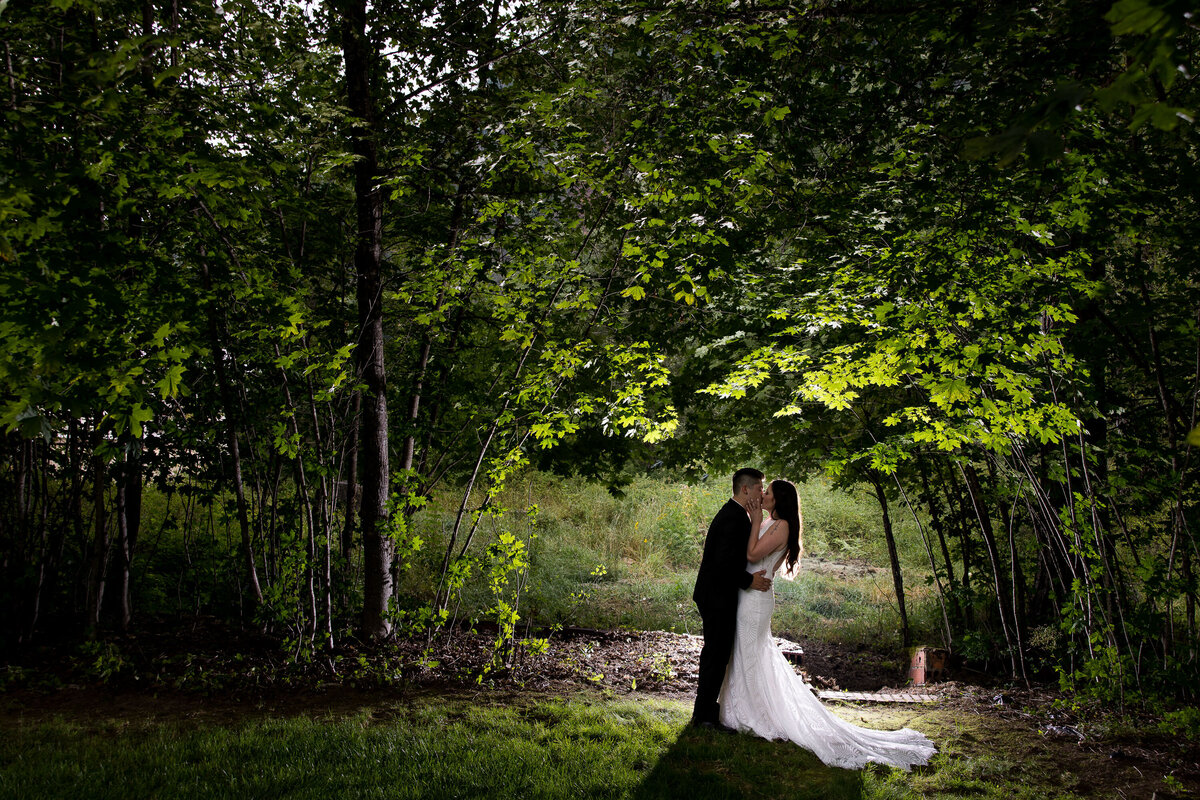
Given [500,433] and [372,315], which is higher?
[372,315]

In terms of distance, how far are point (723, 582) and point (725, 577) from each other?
0.04 metres

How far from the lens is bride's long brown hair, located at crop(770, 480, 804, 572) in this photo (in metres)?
5.02

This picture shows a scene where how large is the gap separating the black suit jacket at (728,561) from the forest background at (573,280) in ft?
3.15

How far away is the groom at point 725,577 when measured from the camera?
4.86 m

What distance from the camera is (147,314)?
3.84 metres

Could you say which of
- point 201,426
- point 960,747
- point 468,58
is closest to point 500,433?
point 201,426

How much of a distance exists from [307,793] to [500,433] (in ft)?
10.1

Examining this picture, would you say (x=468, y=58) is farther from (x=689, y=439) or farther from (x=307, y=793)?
(x=307, y=793)

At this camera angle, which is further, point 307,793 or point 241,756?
point 241,756

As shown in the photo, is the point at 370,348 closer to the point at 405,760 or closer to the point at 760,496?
the point at 405,760

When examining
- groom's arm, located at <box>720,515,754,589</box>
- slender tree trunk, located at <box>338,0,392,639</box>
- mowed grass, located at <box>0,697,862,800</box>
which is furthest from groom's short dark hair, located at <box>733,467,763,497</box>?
slender tree trunk, located at <box>338,0,392,639</box>

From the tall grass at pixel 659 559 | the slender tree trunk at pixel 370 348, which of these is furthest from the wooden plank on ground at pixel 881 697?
the slender tree trunk at pixel 370 348

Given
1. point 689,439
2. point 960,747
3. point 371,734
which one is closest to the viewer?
point 371,734

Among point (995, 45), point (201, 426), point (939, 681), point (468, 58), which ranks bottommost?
point (939, 681)
